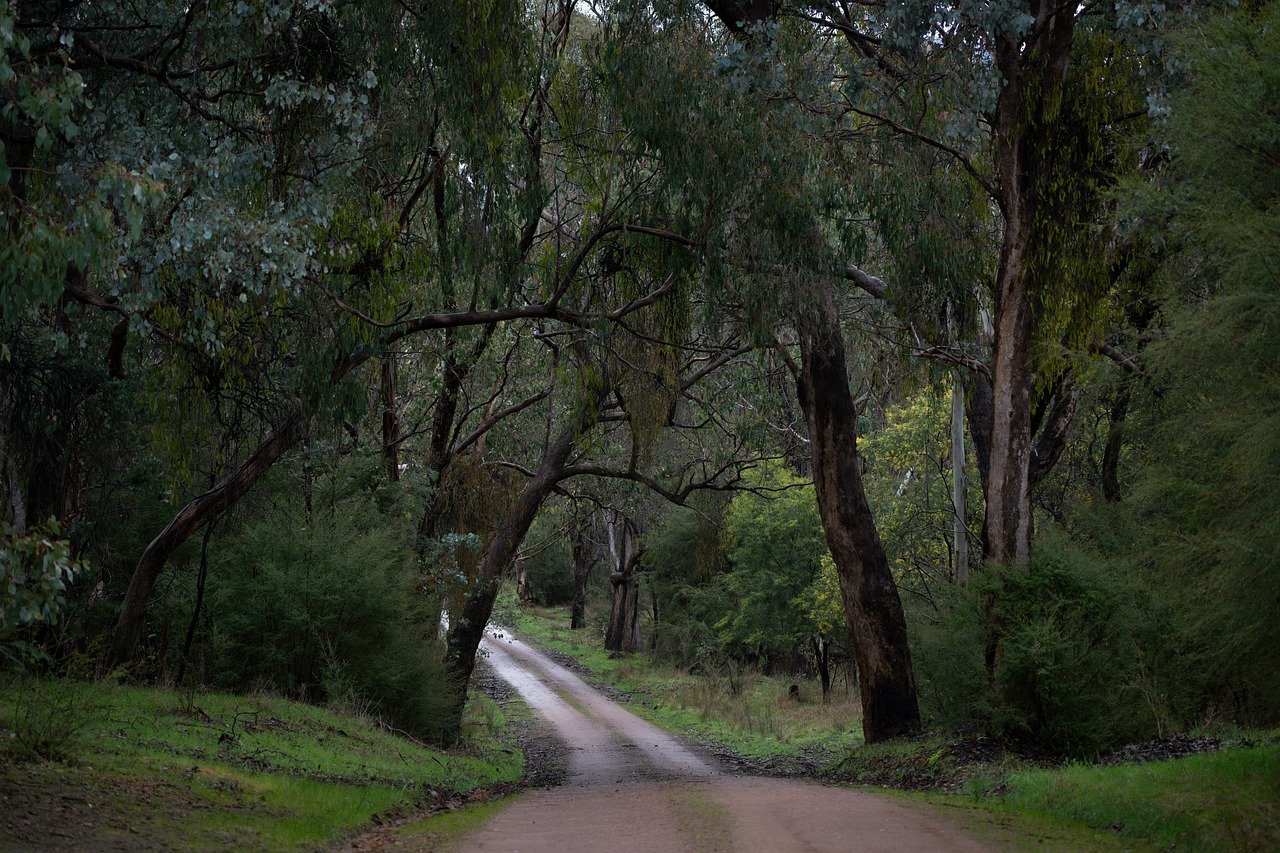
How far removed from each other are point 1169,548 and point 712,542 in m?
16.8

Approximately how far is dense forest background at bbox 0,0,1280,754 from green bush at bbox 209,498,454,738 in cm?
6

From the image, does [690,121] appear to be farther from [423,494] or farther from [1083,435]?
[1083,435]

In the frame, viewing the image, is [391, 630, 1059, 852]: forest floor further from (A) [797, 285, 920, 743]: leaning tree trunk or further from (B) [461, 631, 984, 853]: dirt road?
(A) [797, 285, 920, 743]: leaning tree trunk

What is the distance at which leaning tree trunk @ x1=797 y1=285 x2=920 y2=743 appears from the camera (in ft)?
49.0

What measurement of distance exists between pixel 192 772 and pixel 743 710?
62.5 feet

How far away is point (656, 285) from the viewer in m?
14.2

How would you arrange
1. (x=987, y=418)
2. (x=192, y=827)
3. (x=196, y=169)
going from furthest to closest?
(x=987, y=418) < (x=196, y=169) < (x=192, y=827)

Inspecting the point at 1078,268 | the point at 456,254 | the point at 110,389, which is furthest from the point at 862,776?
the point at 110,389

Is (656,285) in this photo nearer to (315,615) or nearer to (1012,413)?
(1012,413)

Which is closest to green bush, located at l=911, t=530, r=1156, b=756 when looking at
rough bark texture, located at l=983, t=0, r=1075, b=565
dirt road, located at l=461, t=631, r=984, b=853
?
rough bark texture, located at l=983, t=0, r=1075, b=565

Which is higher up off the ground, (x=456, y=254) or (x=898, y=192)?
(x=898, y=192)

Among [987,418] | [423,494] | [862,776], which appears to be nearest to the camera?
[862,776]

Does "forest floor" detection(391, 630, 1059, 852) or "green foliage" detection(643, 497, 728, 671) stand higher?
"green foliage" detection(643, 497, 728, 671)

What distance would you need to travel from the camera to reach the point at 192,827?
7.48 meters
